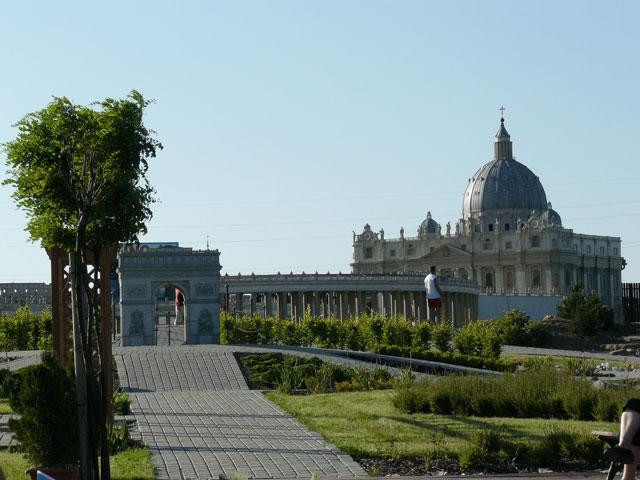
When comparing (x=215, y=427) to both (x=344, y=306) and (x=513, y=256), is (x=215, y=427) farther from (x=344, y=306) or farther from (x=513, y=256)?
(x=513, y=256)

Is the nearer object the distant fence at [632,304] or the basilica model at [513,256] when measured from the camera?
the distant fence at [632,304]

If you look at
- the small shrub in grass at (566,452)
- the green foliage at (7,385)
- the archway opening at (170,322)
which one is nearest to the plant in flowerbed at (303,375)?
the green foliage at (7,385)

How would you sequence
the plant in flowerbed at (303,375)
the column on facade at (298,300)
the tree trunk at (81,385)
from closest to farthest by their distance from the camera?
1. the tree trunk at (81,385)
2. the plant in flowerbed at (303,375)
3. the column on facade at (298,300)

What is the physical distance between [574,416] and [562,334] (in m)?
84.9

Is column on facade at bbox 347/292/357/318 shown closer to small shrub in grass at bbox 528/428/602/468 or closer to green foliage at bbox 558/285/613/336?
green foliage at bbox 558/285/613/336

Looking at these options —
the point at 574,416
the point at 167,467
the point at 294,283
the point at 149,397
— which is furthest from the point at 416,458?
the point at 294,283

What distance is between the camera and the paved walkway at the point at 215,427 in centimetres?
2088

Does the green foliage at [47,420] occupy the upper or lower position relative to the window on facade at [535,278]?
lower

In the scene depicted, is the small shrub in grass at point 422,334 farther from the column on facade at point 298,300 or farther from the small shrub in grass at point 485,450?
the column on facade at point 298,300

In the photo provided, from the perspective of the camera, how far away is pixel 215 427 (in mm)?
26391

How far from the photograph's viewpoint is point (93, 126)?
67.4 feet

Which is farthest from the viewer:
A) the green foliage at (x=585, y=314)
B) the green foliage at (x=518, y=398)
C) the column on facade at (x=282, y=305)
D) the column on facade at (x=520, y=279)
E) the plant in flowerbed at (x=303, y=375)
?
the column on facade at (x=520, y=279)

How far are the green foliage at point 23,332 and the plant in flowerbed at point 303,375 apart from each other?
1798cm

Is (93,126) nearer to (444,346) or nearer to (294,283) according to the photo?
(444,346)
